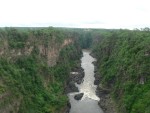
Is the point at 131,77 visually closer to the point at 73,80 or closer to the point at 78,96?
the point at 78,96

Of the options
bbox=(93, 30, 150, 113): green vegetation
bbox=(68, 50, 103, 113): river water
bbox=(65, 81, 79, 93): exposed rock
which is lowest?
bbox=(68, 50, 103, 113): river water

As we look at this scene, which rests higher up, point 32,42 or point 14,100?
point 32,42

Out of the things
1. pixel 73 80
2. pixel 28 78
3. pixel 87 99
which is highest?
pixel 28 78

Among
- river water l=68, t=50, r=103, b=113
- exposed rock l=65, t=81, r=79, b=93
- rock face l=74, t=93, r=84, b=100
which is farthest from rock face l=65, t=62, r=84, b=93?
rock face l=74, t=93, r=84, b=100

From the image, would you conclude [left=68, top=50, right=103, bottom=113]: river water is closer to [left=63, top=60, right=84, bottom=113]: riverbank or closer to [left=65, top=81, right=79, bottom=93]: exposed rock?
[left=63, top=60, right=84, bottom=113]: riverbank

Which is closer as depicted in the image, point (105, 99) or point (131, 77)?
point (131, 77)

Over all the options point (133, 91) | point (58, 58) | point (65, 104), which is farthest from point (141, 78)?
point (58, 58)

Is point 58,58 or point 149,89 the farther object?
point 58,58

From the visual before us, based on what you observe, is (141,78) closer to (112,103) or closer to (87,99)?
(112,103)

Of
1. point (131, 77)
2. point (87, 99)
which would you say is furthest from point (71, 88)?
point (131, 77)

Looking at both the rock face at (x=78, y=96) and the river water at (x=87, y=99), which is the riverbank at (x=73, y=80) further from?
the rock face at (x=78, y=96)

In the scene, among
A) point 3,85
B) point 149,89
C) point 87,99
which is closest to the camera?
point 3,85
